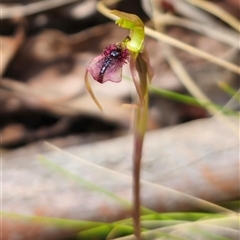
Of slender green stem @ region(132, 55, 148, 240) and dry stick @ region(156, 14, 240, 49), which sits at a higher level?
dry stick @ region(156, 14, 240, 49)

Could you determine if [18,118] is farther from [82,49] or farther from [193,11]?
[193,11]

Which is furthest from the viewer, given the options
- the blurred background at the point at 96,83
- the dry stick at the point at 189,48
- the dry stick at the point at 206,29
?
the dry stick at the point at 206,29

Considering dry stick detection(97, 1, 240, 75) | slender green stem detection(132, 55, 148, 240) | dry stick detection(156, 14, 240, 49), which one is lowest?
slender green stem detection(132, 55, 148, 240)

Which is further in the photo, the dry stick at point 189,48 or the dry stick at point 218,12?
the dry stick at point 218,12

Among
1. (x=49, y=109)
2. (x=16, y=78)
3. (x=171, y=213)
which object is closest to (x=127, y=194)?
(x=171, y=213)

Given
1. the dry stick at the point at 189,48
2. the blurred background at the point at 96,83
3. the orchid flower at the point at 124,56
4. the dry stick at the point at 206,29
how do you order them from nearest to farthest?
1. the orchid flower at the point at 124,56
2. the blurred background at the point at 96,83
3. the dry stick at the point at 189,48
4. the dry stick at the point at 206,29

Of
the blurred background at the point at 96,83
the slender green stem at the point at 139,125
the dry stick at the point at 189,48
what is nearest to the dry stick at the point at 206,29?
the blurred background at the point at 96,83

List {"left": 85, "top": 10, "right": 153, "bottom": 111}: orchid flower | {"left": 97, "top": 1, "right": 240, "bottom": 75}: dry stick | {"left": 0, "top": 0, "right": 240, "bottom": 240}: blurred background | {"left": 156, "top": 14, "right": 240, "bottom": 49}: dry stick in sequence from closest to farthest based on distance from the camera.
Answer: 1. {"left": 85, "top": 10, "right": 153, "bottom": 111}: orchid flower
2. {"left": 0, "top": 0, "right": 240, "bottom": 240}: blurred background
3. {"left": 97, "top": 1, "right": 240, "bottom": 75}: dry stick
4. {"left": 156, "top": 14, "right": 240, "bottom": 49}: dry stick

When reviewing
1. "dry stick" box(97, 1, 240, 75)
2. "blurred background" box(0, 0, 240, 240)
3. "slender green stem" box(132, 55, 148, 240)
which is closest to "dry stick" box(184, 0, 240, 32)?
"blurred background" box(0, 0, 240, 240)

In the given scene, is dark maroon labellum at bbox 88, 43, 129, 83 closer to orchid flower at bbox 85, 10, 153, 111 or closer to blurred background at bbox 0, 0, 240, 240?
orchid flower at bbox 85, 10, 153, 111

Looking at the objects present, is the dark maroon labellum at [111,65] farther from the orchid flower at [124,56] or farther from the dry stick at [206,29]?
the dry stick at [206,29]

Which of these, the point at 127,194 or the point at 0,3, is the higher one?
the point at 0,3
